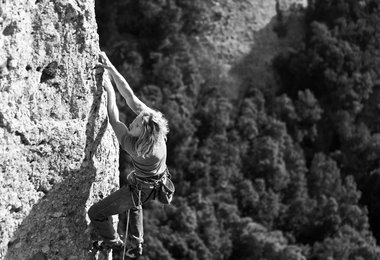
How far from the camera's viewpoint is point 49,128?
9.52 m

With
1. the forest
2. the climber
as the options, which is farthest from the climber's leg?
the forest

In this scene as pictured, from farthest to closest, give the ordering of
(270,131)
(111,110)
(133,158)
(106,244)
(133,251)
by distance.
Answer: (270,131)
(133,251)
(106,244)
(111,110)
(133,158)

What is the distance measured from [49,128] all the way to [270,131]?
30.0 meters

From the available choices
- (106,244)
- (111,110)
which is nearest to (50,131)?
(111,110)

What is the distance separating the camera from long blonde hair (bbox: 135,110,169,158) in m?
9.59

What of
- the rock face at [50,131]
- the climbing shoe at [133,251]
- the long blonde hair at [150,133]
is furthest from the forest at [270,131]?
the long blonde hair at [150,133]

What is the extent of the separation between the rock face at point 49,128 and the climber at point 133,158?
19cm

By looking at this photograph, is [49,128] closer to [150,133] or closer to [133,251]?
[150,133]

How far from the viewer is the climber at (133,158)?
381 inches

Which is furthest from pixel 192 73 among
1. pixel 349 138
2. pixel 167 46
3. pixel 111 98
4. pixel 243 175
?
pixel 111 98

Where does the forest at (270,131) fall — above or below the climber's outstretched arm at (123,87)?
below

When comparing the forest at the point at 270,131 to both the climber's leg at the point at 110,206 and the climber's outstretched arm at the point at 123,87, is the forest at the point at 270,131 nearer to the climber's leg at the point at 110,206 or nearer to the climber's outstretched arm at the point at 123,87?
the climber's leg at the point at 110,206

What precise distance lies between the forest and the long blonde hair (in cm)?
2498

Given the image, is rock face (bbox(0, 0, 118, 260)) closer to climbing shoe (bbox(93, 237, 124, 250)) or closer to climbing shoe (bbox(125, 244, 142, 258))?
climbing shoe (bbox(93, 237, 124, 250))
